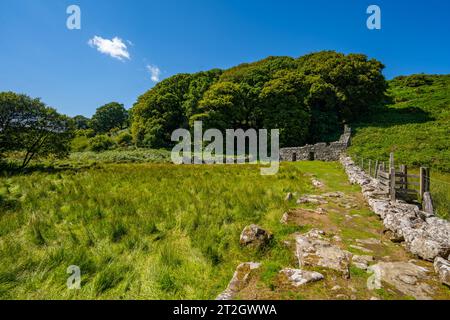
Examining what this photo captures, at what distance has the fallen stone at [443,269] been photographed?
308 centimetres

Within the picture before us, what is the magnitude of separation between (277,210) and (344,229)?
1.78 metres

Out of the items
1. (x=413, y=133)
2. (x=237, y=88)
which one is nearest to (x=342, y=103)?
(x=413, y=133)

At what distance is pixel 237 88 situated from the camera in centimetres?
3219

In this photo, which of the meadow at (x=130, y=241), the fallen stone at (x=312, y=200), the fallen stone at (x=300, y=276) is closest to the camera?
the fallen stone at (x=300, y=276)

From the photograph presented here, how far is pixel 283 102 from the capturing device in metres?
29.8

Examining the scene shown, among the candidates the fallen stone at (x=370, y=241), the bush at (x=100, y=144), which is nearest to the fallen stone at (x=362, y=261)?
the fallen stone at (x=370, y=241)

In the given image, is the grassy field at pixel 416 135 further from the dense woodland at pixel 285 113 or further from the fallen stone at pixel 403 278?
the fallen stone at pixel 403 278

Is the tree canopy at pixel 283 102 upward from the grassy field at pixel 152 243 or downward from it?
upward

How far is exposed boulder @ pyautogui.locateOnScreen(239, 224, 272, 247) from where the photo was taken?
4.20 meters

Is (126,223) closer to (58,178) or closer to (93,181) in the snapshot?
(93,181)

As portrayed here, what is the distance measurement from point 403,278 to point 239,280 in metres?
2.50

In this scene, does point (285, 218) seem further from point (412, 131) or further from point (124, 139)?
point (124, 139)

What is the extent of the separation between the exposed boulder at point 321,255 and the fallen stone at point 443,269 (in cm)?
119

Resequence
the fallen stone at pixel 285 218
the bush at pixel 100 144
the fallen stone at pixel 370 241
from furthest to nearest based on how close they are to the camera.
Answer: the bush at pixel 100 144 → the fallen stone at pixel 285 218 → the fallen stone at pixel 370 241
